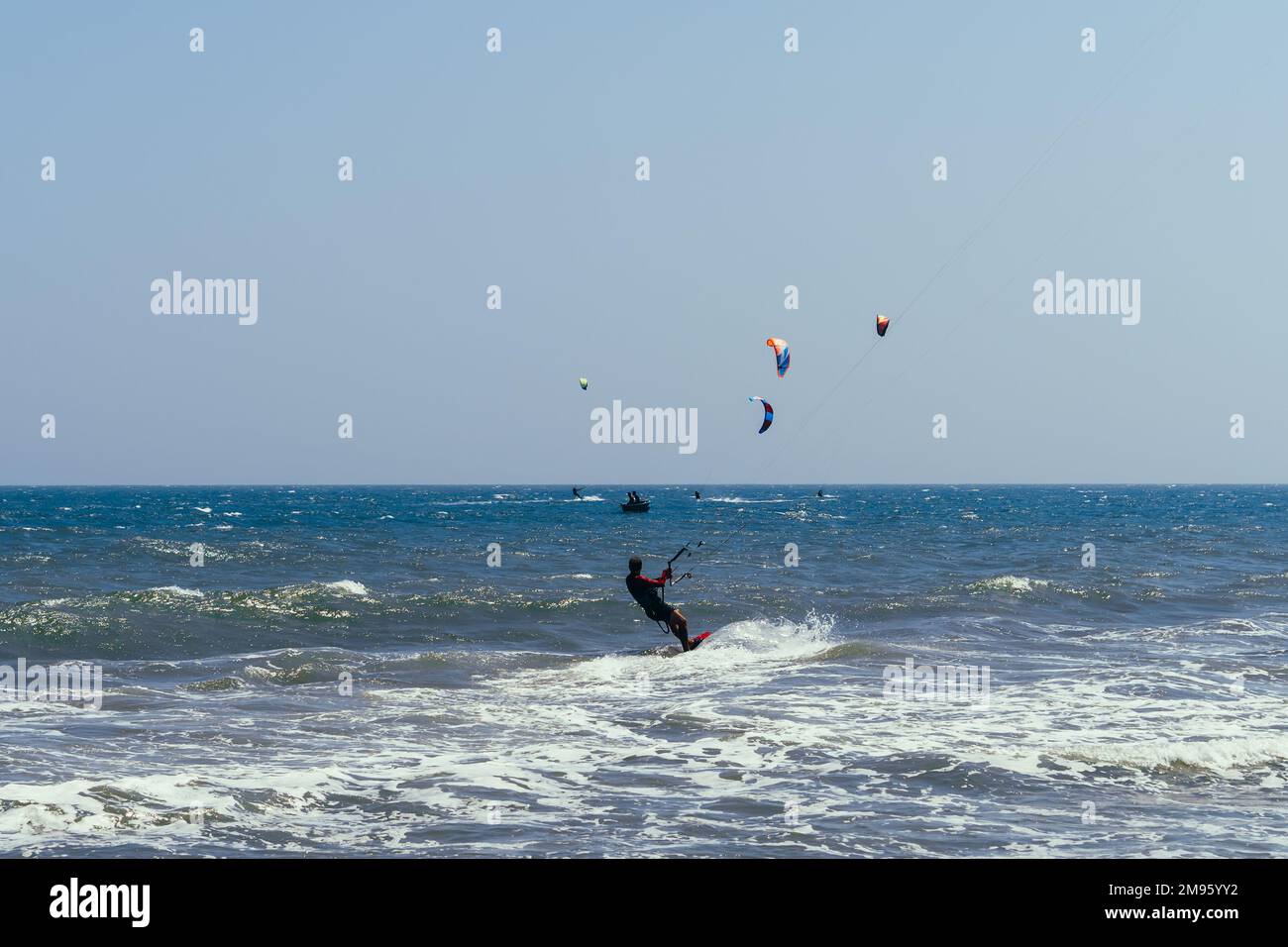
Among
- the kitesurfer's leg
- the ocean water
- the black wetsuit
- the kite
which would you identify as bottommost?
the ocean water

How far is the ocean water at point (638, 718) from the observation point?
28.9 ft

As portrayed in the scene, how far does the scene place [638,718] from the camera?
13.3m

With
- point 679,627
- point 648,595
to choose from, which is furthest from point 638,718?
point 679,627

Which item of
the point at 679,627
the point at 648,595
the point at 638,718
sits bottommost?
the point at 638,718

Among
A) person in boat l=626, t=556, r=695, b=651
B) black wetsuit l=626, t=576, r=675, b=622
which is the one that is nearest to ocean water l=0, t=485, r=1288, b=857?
person in boat l=626, t=556, r=695, b=651

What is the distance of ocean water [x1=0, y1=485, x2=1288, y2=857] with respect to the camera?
8820mm

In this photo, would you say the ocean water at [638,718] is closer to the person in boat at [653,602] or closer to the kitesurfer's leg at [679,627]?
the kitesurfer's leg at [679,627]

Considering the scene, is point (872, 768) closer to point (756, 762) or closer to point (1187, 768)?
point (756, 762)

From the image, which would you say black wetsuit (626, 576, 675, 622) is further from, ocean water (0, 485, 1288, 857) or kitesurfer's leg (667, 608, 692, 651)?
ocean water (0, 485, 1288, 857)

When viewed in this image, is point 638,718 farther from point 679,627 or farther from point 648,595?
point 679,627

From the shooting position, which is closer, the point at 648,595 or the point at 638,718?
the point at 638,718

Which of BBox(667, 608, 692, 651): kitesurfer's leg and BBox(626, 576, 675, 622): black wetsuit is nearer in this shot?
BBox(626, 576, 675, 622): black wetsuit
